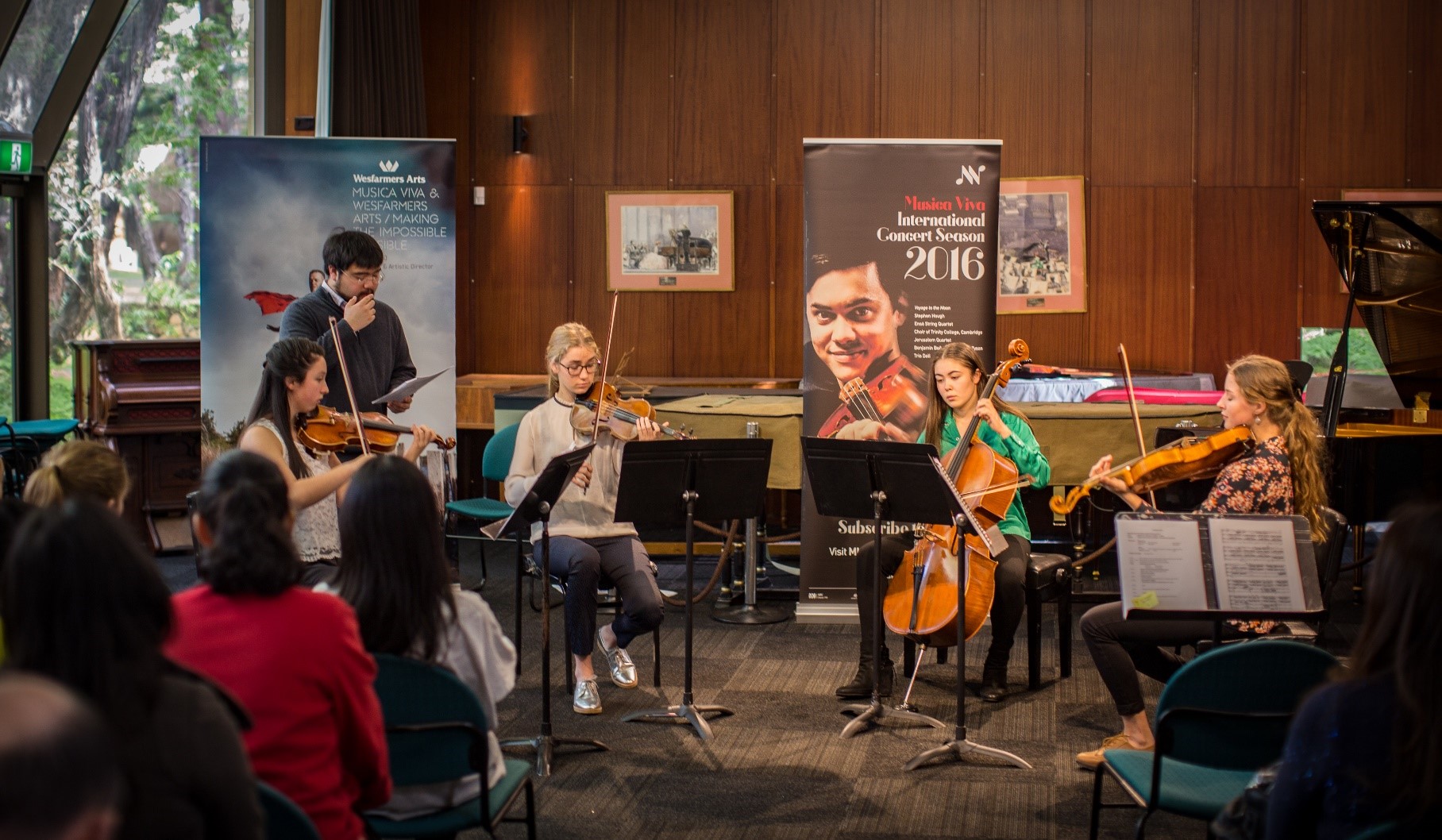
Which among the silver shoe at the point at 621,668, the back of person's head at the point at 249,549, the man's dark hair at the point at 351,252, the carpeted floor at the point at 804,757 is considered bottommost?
the carpeted floor at the point at 804,757

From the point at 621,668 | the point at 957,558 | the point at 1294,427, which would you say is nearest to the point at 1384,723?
the point at 1294,427

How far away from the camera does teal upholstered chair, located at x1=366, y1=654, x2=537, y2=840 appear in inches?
107

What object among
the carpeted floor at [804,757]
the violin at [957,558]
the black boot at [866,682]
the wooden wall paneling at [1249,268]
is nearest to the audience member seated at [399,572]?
the carpeted floor at [804,757]

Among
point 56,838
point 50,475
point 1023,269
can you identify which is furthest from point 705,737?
point 1023,269

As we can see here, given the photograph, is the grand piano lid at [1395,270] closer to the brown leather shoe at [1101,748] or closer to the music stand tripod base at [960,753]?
the brown leather shoe at [1101,748]

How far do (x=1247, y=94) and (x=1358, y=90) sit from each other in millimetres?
753

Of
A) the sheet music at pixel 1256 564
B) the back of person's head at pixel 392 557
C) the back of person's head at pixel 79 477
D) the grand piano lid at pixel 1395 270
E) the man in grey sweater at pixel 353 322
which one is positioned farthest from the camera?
the man in grey sweater at pixel 353 322

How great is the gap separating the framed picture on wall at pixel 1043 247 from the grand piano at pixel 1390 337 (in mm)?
3265

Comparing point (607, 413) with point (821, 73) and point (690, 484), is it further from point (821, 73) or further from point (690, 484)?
point (821, 73)

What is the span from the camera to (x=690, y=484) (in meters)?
4.50

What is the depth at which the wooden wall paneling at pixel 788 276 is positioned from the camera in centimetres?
961

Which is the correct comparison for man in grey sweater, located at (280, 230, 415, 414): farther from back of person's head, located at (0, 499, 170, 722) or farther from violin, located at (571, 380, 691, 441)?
back of person's head, located at (0, 499, 170, 722)

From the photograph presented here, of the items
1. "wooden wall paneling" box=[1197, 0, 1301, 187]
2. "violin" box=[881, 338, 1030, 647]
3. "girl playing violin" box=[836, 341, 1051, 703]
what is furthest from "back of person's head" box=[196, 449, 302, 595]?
"wooden wall paneling" box=[1197, 0, 1301, 187]

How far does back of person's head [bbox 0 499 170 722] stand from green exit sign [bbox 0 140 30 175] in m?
6.51
